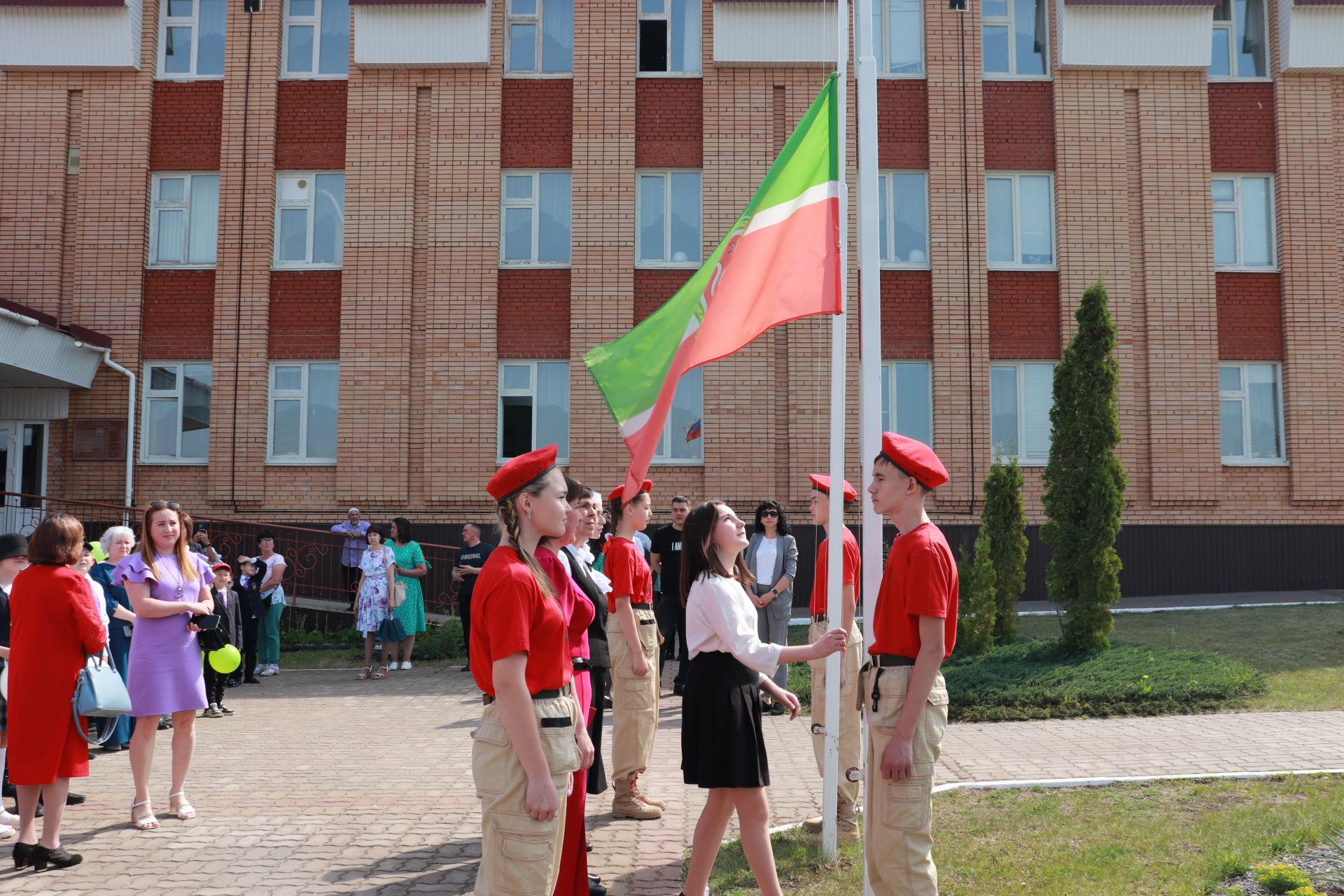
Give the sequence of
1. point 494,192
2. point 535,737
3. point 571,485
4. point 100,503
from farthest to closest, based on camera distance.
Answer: point 494,192
point 100,503
point 571,485
point 535,737

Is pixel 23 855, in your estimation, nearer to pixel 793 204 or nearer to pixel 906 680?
pixel 906 680

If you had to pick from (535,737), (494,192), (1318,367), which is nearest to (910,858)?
(535,737)

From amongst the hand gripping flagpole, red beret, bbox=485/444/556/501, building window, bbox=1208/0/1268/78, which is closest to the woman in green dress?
the hand gripping flagpole

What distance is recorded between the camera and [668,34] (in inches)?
830

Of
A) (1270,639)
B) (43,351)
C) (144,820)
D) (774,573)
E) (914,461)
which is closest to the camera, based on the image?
(914,461)

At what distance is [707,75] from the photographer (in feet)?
67.7

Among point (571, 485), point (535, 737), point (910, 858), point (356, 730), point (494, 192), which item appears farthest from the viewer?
point (494, 192)

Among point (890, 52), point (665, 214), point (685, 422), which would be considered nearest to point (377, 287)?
point (665, 214)

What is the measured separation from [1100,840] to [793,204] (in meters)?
3.84

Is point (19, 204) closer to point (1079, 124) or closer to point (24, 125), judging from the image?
point (24, 125)

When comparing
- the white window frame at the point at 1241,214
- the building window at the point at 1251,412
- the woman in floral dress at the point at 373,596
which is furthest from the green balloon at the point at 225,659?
the white window frame at the point at 1241,214

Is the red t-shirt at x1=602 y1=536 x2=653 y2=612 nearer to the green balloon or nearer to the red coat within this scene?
the green balloon

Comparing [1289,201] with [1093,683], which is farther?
[1289,201]

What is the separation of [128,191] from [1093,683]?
18.7 metres
